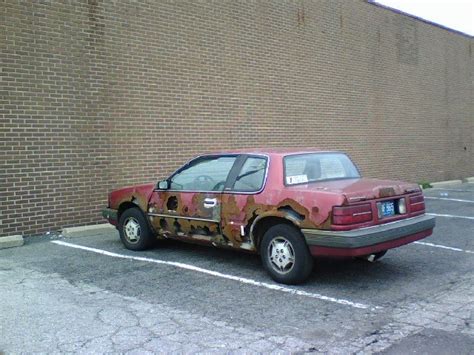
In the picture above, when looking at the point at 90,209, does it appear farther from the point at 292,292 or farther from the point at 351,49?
the point at 351,49

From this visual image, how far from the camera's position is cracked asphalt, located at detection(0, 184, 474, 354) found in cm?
391

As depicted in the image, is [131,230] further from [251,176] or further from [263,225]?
[263,225]

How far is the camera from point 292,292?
5.19 m

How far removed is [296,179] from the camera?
19.0 ft

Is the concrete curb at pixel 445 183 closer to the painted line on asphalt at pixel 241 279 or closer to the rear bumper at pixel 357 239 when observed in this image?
the rear bumper at pixel 357 239

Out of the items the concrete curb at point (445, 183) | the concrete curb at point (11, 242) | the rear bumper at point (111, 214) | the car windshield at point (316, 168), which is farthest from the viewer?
the concrete curb at point (445, 183)

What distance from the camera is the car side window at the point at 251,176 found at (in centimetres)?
589

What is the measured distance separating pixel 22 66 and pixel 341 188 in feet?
19.2

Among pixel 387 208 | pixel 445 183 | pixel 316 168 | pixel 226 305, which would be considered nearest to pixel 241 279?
pixel 226 305

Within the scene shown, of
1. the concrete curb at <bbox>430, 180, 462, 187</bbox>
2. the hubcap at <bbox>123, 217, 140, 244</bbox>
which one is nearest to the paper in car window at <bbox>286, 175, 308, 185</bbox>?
the hubcap at <bbox>123, 217, 140, 244</bbox>

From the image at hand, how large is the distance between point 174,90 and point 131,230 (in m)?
3.95

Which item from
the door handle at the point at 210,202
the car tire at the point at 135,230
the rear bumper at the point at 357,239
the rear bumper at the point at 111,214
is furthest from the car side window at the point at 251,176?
the rear bumper at the point at 111,214

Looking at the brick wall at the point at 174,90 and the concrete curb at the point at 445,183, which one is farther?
the concrete curb at the point at 445,183

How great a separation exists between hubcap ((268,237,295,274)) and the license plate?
3.58 ft
